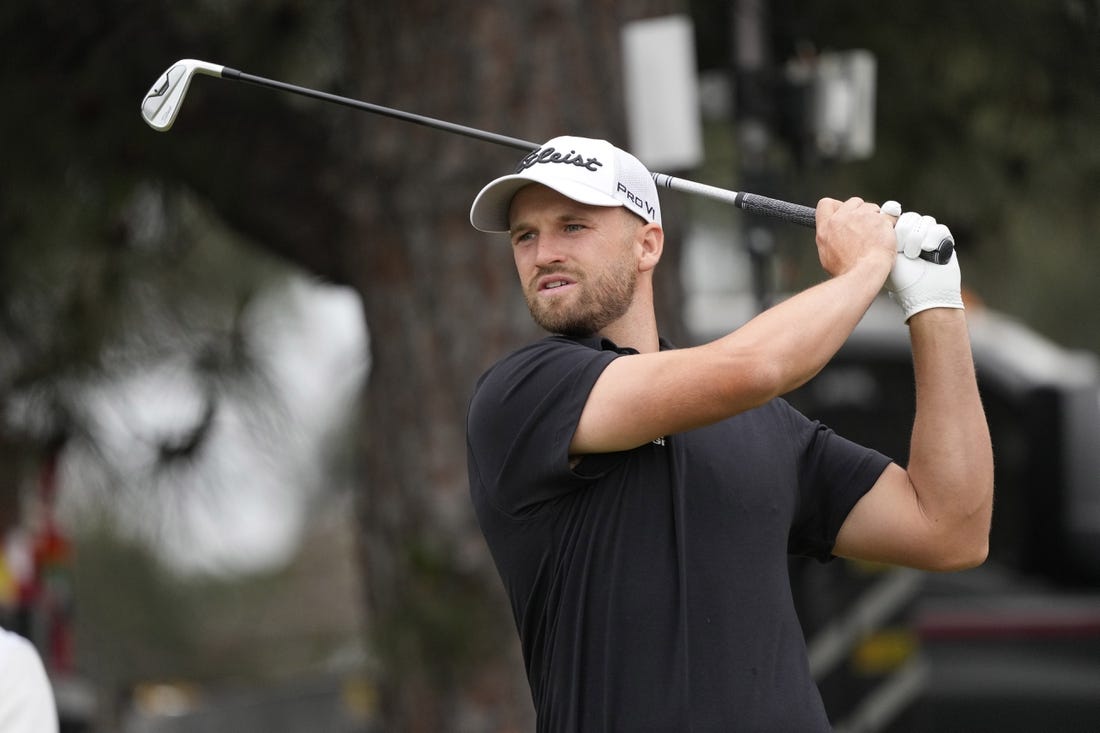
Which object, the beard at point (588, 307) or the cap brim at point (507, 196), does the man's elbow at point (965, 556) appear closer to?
the beard at point (588, 307)

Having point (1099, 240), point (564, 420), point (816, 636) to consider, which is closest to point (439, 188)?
point (564, 420)

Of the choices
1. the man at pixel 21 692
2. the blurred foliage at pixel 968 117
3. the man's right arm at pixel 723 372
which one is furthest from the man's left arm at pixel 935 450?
the blurred foliage at pixel 968 117

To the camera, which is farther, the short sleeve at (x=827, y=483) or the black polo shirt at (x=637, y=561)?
the short sleeve at (x=827, y=483)

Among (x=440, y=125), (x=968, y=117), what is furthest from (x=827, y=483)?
(x=968, y=117)

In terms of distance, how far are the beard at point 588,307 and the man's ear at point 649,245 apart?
77 millimetres

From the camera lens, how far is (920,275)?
2494mm

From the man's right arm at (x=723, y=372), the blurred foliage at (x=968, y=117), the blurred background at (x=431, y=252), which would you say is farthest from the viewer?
the blurred foliage at (x=968, y=117)

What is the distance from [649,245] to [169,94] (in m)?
0.91

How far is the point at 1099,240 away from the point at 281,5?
3.09 m

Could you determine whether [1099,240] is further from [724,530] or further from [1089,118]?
[724,530]

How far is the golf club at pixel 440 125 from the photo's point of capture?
2656 mm

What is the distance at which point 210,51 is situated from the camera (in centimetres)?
452

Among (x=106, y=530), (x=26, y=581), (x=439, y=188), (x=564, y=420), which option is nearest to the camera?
(x=564, y=420)

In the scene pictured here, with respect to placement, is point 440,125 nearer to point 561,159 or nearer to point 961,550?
point 561,159
